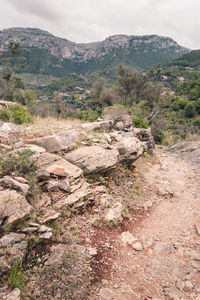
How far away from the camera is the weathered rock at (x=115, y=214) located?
15.0 ft

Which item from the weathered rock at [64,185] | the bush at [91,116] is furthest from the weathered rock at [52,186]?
the bush at [91,116]

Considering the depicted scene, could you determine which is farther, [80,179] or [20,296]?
[80,179]

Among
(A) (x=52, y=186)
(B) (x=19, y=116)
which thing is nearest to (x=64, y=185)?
(A) (x=52, y=186)

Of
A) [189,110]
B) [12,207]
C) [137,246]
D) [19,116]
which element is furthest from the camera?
[189,110]

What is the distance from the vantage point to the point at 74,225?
3.98 m

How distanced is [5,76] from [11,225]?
28.7 metres

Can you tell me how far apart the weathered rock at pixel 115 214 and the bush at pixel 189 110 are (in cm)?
3908

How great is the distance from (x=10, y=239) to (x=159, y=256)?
3511mm

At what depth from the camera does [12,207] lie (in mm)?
3051

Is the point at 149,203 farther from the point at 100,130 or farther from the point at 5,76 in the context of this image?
the point at 5,76

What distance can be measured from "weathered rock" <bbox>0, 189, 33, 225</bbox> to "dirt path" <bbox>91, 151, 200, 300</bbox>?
80.4 inches

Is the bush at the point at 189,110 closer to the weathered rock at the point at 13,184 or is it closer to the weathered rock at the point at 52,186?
the weathered rock at the point at 52,186

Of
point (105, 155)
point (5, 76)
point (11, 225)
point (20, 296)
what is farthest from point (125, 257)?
point (5, 76)

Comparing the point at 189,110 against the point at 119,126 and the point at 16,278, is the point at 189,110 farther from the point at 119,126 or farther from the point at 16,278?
the point at 16,278
